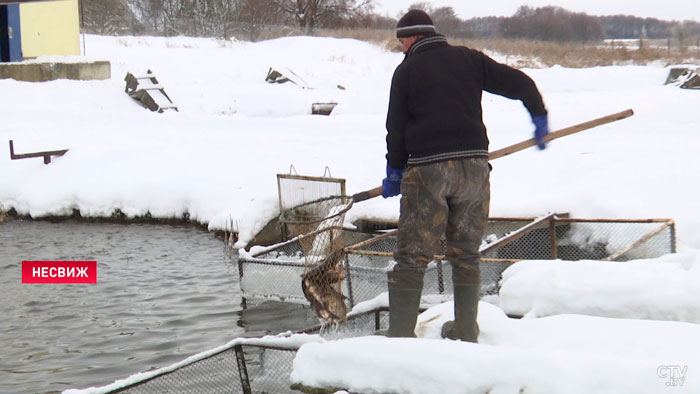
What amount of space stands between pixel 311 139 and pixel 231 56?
16206mm

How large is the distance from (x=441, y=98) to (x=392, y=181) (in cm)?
63

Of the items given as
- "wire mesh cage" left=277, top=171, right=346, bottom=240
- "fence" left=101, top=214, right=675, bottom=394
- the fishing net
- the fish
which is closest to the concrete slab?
"wire mesh cage" left=277, top=171, right=346, bottom=240

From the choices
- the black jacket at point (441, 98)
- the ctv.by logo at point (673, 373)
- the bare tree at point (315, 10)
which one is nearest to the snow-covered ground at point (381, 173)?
the ctv.by logo at point (673, 373)

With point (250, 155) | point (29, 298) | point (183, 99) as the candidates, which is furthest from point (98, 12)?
point (29, 298)

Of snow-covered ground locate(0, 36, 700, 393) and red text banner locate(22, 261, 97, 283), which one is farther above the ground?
snow-covered ground locate(0, 36, 700, 393)

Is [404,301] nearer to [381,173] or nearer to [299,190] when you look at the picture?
[299,190]

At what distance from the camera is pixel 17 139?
57.7 ft

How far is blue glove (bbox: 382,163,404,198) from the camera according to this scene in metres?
5.35

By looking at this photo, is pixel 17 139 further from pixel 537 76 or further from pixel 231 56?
pixel 537 76

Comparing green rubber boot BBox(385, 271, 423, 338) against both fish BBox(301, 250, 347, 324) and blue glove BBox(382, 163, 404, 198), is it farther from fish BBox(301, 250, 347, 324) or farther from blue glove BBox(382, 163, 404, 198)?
fish BBox(301, 250, 347, 324)

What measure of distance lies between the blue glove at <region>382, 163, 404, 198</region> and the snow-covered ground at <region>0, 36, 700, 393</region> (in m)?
0.87

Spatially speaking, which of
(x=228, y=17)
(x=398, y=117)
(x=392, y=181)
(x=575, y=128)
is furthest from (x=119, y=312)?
(x=228, y=17)

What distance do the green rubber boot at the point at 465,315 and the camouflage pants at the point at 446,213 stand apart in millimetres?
54

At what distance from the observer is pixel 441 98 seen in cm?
505
